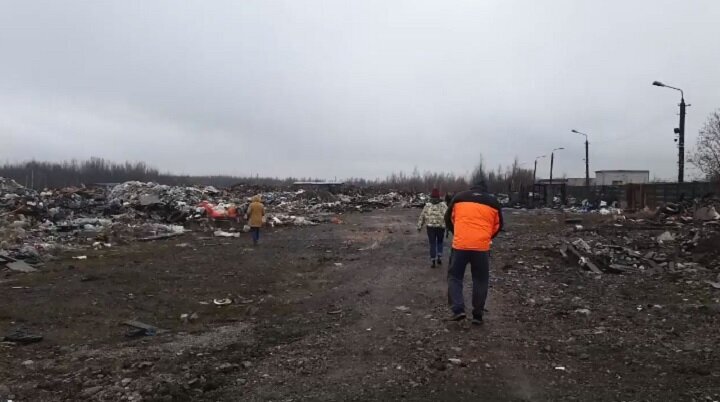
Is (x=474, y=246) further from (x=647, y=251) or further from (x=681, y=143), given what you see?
(x=681, y=143)

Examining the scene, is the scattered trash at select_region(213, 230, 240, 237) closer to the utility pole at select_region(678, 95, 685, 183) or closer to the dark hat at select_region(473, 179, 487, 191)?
the dark hat at select_region(473, 179, 487, 191)

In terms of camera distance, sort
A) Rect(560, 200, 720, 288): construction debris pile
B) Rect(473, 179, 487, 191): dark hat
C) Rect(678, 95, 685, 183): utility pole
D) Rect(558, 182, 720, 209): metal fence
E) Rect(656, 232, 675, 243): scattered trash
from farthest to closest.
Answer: Rect(678, 95, 685, 183): utility pole < Rect(558, 182, 720, 209): metal fence < Rect(656, 232, 675, 243): scattered trash < Rect(560, 200, 720, 288): construction debris pile < Rect(473, 179, 487, 191): dark hat

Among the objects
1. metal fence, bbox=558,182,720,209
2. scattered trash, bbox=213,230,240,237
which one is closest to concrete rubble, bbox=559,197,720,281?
scattered trash, bbox=213,230,240,237

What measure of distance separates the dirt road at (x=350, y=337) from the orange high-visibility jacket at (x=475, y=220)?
3.20 feet

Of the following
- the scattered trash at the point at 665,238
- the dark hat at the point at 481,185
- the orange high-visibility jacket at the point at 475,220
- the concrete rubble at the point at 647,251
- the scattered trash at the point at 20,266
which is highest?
the dark hat at the point at 481,185

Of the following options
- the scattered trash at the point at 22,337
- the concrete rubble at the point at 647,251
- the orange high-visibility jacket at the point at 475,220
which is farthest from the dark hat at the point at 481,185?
the scattered trash at the point at 22,337

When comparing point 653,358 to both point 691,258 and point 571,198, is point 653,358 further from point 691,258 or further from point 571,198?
point 571,198

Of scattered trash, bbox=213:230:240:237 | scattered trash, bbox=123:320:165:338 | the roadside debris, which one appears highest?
scattered trash, bbox=213:230:240:237

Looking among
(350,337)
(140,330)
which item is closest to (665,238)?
(350,337)

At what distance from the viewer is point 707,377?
194 inches

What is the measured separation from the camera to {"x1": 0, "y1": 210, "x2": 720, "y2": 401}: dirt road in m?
4.77

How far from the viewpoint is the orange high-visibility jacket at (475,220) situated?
22.1 ft

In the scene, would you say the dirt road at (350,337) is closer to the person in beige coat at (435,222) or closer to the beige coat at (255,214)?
the person in beige coat at (435,222)

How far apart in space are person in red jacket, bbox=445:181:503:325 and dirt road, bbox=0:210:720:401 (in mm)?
325
